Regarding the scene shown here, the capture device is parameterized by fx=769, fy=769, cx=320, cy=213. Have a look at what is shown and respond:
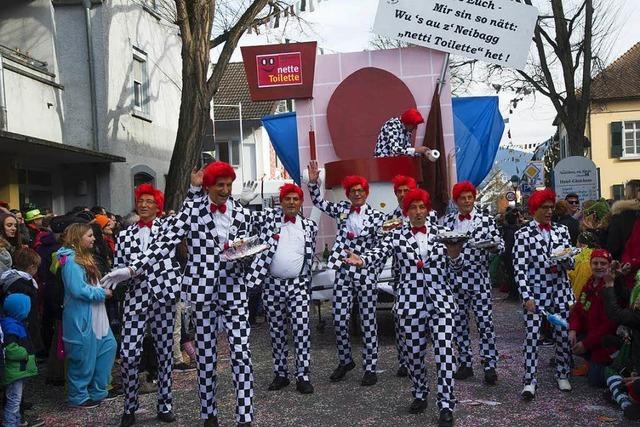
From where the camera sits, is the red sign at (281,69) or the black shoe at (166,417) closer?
the black shoe at (166,417)

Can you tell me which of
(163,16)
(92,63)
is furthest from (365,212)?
(163,16)

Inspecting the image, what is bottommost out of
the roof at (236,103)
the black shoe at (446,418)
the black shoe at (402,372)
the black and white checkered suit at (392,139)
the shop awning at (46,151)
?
the black shoe at (402,372)

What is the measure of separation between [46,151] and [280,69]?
4419mm

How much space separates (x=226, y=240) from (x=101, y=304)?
176cm

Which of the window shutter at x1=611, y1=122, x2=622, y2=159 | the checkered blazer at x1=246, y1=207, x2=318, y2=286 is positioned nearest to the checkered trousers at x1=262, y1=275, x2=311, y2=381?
the checkered blazer at x1=246, y1=207, x2=318, y2=286

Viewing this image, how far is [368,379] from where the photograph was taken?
7336 mm

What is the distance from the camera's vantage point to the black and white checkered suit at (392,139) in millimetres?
10227

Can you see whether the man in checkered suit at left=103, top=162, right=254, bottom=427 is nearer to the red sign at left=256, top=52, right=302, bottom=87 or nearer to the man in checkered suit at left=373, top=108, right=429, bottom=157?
the man in checkered suit at left=373, top=108, right=429, bottom=157

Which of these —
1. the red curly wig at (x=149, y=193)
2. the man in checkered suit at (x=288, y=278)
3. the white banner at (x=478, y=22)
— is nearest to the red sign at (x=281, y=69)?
the white banner at (x=478, y=22)

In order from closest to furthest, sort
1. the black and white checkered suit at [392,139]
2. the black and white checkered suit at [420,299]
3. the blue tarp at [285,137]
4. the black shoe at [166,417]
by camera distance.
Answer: the black and white checkered suit at [420,299] → the black shoe at [166,417] → the black and white checkered suit at [392,139] → the blue tarp at [285,137]

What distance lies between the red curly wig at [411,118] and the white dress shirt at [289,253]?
11.3 ft

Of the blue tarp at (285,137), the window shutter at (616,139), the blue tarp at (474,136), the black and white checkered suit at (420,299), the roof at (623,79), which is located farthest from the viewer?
the window shutter at (616,139)

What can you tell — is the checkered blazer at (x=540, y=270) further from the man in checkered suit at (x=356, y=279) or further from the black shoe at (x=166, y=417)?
the black shoe at (x=166, y=417)

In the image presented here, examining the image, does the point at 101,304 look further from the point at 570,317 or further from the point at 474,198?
the point at 570,317
